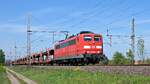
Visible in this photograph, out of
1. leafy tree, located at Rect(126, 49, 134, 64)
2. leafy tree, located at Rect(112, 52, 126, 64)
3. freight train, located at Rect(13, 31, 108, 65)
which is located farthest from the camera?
leafy tree, located at Rect(112, 52, 126, 64)

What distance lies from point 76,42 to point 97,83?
27745 millimetres

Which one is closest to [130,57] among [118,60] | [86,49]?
[118,60]

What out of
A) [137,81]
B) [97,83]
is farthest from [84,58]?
[137,81]

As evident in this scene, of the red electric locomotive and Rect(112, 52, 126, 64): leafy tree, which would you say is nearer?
the red electric locomotive

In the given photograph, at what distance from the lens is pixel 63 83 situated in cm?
2344

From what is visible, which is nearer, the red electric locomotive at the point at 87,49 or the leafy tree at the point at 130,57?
the red electric locomotive at the point at 87,49

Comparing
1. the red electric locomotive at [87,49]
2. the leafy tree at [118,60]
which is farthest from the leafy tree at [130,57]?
the red electric locomotive at [87,49]

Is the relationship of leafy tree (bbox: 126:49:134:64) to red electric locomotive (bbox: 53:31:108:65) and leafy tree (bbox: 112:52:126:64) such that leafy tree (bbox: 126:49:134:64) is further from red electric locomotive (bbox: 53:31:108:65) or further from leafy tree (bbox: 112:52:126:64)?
red electric locomotive (bbox: 53:31:108:65)

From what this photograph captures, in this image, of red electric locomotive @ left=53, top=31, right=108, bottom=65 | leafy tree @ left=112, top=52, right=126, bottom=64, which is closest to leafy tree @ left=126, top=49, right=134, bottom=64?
leafy tree @ left=112, top=52, right=126, bottom=64

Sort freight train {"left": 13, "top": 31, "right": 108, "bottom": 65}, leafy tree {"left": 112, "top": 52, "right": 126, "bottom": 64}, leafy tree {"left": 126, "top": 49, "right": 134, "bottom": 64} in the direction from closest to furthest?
freight train {"left": 13, "top": 31, "right": 108, "bottom": 65} < leafy tree {"left": 126, "top": 49, "right": 134, "bottom": 64} < leafy tree {"left": 112, "top": 52, "right": 126, "bottom": 64}

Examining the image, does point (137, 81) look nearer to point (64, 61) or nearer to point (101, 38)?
point (101, 38)

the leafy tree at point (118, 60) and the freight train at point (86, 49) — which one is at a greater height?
Answer: the freight train at point (86, 49)

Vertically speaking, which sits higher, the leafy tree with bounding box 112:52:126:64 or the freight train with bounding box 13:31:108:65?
the freight train with bounding box 13:31:108:65

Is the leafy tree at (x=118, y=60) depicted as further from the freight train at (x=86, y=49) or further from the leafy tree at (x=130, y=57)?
the freight train at (x=86, y=49)
